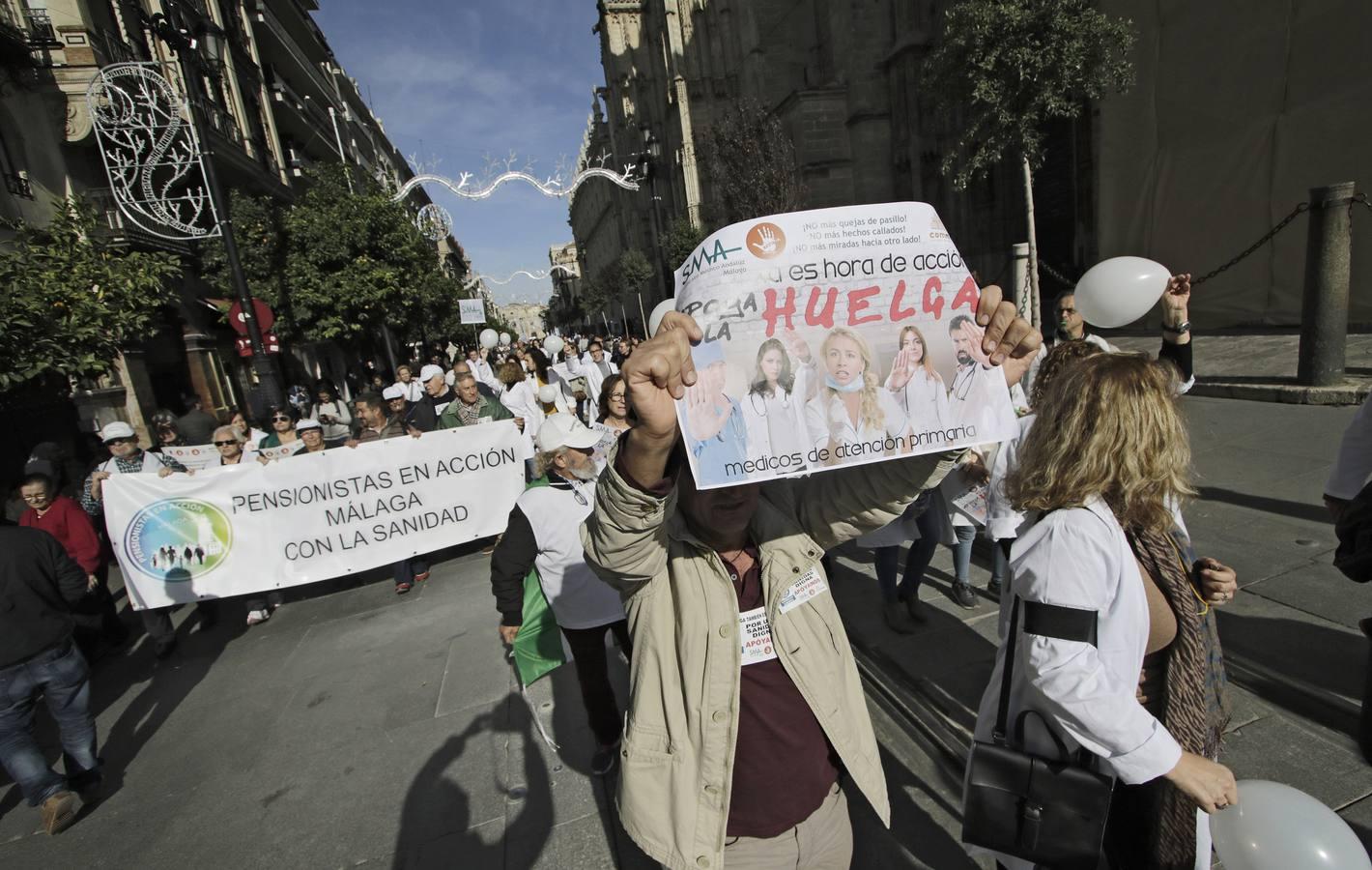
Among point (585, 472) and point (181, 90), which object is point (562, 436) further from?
point (181, 90)

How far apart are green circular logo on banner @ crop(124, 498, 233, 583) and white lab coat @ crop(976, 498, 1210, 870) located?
656cm

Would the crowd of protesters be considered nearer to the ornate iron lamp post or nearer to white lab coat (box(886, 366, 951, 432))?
white lab coat (box(886, 366, 951, 432))

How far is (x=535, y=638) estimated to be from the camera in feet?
10.5

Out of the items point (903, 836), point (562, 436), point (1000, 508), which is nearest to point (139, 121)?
point (562, 436)

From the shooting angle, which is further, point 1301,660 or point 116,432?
point 116,432

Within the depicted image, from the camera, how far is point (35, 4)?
11.1 m

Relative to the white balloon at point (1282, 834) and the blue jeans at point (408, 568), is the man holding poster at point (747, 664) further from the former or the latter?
the blue jeans at point (408, 568)

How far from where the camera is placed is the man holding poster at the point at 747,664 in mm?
1604

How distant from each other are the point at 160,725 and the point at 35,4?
14306 mm

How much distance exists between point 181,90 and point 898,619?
22197 millimetres

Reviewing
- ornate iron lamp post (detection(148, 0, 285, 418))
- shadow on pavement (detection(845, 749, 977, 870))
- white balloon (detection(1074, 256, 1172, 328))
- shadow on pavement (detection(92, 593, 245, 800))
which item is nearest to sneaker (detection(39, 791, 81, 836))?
shadow on pavement (detection(92, 593, 245, 800))

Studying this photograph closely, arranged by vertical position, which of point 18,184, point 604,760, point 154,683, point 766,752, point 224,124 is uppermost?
point 224,124

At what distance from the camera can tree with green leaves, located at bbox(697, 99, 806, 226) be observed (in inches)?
755

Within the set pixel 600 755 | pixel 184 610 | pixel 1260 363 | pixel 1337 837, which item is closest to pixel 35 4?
pixel 184 610
